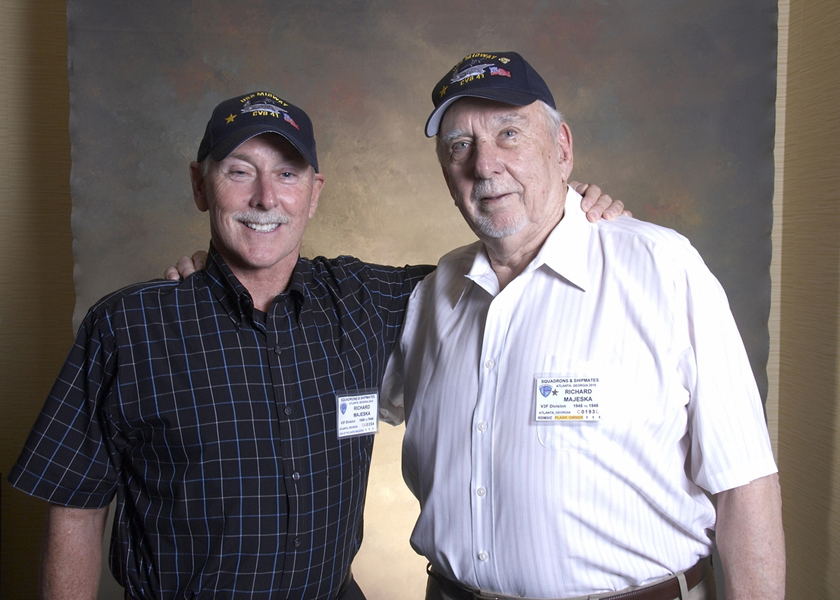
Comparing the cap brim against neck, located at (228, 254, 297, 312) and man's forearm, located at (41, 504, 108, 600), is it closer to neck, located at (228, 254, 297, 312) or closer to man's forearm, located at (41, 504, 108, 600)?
neck, located at (228, 254, 297, 312)

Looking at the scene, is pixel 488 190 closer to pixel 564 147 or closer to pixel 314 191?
pixel 564 147

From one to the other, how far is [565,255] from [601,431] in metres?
0.45

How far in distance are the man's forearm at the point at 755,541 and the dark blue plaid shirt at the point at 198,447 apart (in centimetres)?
97

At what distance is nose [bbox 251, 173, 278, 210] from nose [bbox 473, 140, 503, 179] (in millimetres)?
550

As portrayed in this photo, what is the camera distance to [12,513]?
3174mm

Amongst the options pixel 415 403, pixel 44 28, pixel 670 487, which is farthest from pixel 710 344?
pixel 44 28

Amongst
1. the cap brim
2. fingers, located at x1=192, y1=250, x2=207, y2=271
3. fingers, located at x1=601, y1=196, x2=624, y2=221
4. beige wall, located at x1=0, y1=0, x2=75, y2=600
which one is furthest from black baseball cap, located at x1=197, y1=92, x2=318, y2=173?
beige wall, located at x1=0, y1=0, x2=75, y2=600

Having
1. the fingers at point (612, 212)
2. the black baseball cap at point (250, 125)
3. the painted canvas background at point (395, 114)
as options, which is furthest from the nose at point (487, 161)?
the painted canvas background at point (395, 114)

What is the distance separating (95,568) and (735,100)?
3.30 meters

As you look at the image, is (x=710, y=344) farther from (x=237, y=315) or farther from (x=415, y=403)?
(x=237, y=315)

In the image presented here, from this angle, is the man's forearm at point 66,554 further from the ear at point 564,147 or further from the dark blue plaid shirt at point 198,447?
the ear at point 564,147

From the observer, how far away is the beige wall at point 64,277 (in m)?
2.84

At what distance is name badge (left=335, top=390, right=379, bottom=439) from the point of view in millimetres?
1747

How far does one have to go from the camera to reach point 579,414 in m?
1.52
